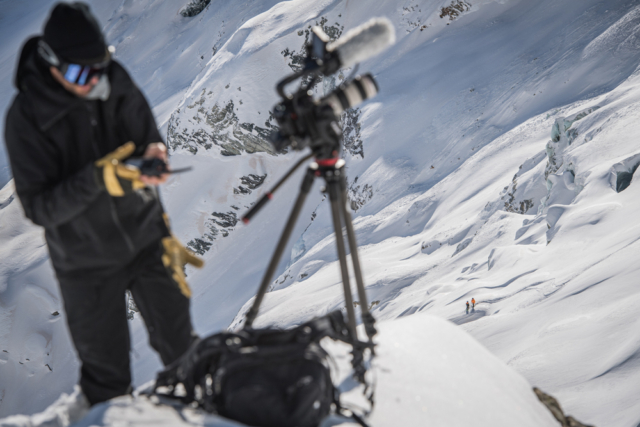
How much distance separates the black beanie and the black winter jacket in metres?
0.15

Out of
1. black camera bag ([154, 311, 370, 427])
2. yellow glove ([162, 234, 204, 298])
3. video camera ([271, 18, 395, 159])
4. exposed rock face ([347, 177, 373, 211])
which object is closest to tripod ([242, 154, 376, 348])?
video camera ([271, 18, 395, 159])

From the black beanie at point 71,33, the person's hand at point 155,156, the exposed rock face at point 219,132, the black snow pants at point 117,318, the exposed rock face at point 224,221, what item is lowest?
the exposed rock face at point 224,221

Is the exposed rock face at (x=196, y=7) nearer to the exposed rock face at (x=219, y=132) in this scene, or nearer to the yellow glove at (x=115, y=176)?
the exposed rock face at (x=219, y=132)

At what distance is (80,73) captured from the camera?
1.94m

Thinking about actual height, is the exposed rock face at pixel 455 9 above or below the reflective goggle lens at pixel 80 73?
below

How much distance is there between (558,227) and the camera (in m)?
7.63

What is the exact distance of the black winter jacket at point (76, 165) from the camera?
192 cm

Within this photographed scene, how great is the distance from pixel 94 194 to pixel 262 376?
3.42 ft

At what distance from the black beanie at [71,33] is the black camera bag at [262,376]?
1361mm

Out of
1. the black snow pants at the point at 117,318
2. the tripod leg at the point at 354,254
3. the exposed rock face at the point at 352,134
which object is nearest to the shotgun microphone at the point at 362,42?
the tripod leg at the point at 354,254

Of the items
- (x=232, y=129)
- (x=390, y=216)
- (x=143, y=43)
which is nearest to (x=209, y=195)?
(x=232, y=129)

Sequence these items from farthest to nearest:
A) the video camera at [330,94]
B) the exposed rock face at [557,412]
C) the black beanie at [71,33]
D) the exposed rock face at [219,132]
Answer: the exposed rock face at [219,132]
the exposed rock face at [557,412]
the video camera at [330,94]
the black beanie at [71,33]

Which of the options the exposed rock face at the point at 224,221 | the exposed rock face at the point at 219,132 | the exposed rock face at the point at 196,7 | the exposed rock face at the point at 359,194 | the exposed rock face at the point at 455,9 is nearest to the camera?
the exposed rock face at the point at 359,194

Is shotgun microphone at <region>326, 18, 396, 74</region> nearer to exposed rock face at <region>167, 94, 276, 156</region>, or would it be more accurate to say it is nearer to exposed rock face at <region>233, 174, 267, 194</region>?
exposed rock face at <region>167, 94, 276, 156</region>
